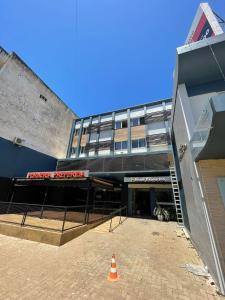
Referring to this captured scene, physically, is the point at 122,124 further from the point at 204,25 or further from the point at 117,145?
the point at 204,25

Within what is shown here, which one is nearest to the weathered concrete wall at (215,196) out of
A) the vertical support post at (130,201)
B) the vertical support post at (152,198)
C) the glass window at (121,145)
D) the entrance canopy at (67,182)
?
the entrance canopy at (67,182)

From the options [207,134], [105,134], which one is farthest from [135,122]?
[207,134]

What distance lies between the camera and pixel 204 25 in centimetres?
712

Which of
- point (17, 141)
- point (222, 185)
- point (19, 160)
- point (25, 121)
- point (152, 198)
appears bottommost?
point (222, 185)

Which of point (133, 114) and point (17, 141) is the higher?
point (133, 114)

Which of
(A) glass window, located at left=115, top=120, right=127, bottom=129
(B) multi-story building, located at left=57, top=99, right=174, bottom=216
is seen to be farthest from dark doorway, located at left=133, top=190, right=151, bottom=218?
(A) glass window, located at left=115, top=120, right=127, bottom=129

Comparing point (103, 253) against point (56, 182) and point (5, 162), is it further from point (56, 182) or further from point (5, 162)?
point (5, 162)

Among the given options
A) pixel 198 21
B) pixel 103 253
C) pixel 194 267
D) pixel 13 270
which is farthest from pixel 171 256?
pixel 198 21

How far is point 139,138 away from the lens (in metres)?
21.8

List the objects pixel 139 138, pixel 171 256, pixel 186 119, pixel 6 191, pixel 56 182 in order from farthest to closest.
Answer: pixel 139 138 → pixel 6 191 → pixel 56 182 → pixel 186 119 → pixel 171 256

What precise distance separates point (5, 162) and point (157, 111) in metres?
19.9

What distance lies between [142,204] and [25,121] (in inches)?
655

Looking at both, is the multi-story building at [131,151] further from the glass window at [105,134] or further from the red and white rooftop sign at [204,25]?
the red and white rooftop sign at [204,25]

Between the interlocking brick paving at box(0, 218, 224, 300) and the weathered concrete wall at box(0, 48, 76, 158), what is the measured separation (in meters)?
12.9
